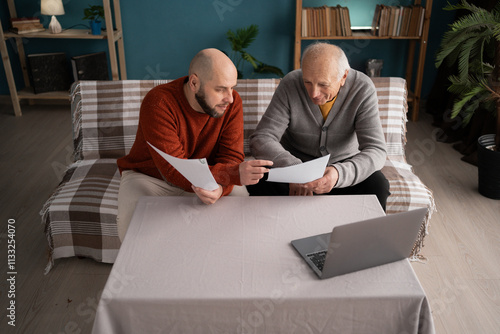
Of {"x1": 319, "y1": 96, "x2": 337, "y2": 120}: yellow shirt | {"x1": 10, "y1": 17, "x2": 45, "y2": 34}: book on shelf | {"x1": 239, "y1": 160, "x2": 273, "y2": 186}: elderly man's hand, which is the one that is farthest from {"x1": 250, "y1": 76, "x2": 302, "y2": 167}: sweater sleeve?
{"x1": 10, "y1": 17, "x2": 45, "y2": 34}: book on shelf

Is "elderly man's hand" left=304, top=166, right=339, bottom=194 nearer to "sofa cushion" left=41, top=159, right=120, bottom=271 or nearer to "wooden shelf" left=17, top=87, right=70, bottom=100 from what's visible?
"sofa cushion" left=41, top=159, right=120, bottom=271

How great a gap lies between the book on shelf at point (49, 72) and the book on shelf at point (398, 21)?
2.65 metres

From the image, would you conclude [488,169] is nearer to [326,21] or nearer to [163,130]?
[326,21]

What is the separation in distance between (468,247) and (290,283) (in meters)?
1.55

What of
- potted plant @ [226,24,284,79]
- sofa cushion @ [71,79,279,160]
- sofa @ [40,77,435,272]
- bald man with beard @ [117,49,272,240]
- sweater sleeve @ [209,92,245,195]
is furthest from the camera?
potted plant @ [226,24,284,79]

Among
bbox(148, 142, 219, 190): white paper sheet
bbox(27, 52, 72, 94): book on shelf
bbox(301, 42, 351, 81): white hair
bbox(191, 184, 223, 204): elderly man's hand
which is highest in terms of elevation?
bbox(301, 42, 351, 81): white hair

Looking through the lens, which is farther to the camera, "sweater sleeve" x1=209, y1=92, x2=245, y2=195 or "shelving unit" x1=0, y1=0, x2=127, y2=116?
"shelving unit" x1=0, y1=0, x2=127, y2=116

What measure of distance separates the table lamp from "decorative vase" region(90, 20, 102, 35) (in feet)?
0.94

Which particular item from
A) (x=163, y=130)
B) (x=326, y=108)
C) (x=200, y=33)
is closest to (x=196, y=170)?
(x=163, y=130)

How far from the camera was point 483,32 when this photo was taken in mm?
2604

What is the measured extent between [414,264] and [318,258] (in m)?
1.18

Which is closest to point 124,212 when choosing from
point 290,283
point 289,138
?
point 289,138

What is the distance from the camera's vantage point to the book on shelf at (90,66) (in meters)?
3.89

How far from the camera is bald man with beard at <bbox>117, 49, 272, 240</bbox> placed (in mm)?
1596
